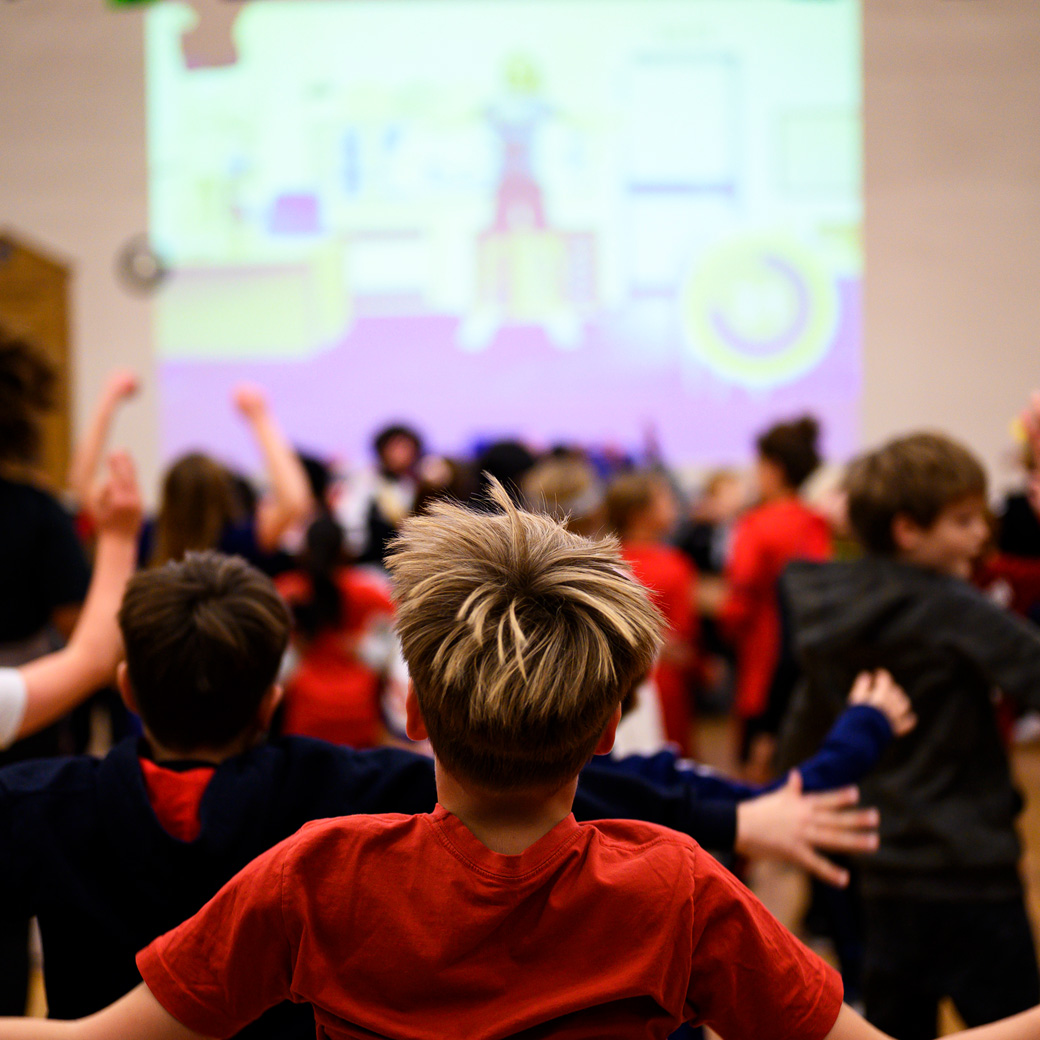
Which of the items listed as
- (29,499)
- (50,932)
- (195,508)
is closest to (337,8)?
(195,508)

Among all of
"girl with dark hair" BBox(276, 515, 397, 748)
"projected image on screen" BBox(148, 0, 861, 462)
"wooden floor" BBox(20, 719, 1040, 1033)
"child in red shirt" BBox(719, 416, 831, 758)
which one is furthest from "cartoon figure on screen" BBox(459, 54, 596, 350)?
"girl with dark hair" BBox(276, 515, 397, 748)

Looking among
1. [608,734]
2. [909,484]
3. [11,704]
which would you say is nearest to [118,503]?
[11,704]

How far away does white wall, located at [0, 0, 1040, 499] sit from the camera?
6758 mm

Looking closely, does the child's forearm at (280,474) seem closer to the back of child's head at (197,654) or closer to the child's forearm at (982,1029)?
the back of child's head at (197,654)

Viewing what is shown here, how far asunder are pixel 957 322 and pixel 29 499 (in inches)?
249

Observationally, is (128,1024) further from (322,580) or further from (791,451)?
(791,451)

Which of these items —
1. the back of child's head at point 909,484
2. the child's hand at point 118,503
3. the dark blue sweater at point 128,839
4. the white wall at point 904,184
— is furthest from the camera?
the white wall at point 904,184

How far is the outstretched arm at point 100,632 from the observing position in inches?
50.7

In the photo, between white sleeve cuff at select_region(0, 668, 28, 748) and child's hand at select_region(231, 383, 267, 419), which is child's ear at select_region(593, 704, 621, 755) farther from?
child's hand at select_region(231, 383, 267, 419)

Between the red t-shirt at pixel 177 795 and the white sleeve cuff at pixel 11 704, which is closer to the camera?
the red t-shirt at pixel 177 795

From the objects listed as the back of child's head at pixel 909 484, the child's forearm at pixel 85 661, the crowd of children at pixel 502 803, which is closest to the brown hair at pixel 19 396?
the crowd of children at pixel 502 803

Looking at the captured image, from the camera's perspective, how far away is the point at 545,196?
21.6 ft

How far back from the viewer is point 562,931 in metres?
0.76

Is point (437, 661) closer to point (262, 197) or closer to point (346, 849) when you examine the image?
point (346, 849)
